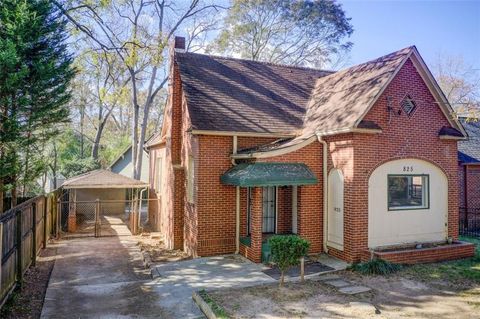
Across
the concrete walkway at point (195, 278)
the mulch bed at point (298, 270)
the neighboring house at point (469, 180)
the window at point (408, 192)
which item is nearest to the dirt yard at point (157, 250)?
the concrete walkway at point (195, 278)

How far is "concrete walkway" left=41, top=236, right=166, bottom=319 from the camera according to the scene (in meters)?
7.30

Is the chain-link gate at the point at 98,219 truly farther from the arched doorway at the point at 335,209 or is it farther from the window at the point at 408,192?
the window at the point at 408,192

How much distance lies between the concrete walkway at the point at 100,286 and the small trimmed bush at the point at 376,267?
5243 millimetres

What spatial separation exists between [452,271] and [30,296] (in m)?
10.4

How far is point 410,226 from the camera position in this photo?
11.2 meters

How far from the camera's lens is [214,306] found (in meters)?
7.07

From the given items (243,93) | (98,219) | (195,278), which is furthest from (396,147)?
(98,219)

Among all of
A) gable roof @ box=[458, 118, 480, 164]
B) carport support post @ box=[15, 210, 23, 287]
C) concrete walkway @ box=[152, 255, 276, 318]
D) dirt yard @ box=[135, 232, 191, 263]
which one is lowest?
dirt yard @ box=[135, 232, 191, 263]

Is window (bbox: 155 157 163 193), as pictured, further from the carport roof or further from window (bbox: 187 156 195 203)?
window (bbox: 187 156 195 203)

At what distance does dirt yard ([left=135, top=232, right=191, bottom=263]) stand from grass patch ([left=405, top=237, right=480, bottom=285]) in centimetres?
673

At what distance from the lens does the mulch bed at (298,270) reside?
30.9 feet

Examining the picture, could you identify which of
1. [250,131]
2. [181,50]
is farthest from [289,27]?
[250,131]

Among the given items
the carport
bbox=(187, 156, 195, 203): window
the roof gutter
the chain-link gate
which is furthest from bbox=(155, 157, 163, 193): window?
the roof gutter

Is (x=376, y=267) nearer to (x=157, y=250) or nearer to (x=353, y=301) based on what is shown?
(x=353, y=301)
